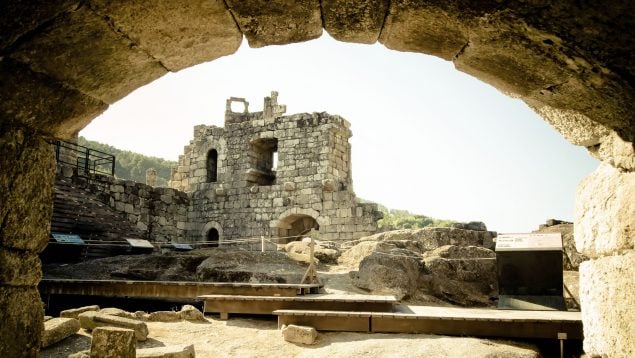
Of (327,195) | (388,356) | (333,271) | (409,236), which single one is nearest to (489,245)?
(409,236)

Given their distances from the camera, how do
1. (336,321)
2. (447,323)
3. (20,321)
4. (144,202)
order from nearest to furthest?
(20,321)
(447,323)
(336,321)
(144,202)

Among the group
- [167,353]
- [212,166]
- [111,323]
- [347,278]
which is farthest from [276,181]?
[167,353]

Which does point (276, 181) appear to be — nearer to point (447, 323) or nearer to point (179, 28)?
point (447, 323)

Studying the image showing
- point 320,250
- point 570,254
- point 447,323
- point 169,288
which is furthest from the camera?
point 320,250

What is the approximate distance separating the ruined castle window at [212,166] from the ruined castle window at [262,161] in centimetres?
189

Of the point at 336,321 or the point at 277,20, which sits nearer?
the point at 277,20

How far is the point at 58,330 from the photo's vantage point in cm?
446

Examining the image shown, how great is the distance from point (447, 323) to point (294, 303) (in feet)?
7.05

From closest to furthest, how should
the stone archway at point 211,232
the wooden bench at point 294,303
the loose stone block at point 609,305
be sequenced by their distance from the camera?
the loose stone block at point 609,305 → the wooden bench at point 294,303 → the stone archway at point 211,232

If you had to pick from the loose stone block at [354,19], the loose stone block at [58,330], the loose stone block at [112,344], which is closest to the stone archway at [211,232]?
the loose stone block at [58,330]

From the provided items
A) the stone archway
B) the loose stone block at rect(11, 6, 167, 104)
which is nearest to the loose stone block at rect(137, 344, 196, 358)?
the loose stone block at rect(11, 6, 167, 104)

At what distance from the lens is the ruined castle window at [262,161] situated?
52.8ft

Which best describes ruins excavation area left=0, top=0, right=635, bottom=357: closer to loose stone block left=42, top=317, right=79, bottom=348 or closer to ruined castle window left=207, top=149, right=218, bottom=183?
loose stone block left=42, top=317, right=79, bottom=348

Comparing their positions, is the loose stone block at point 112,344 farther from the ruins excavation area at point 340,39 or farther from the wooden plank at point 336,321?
the wooden plank at point 336,321
